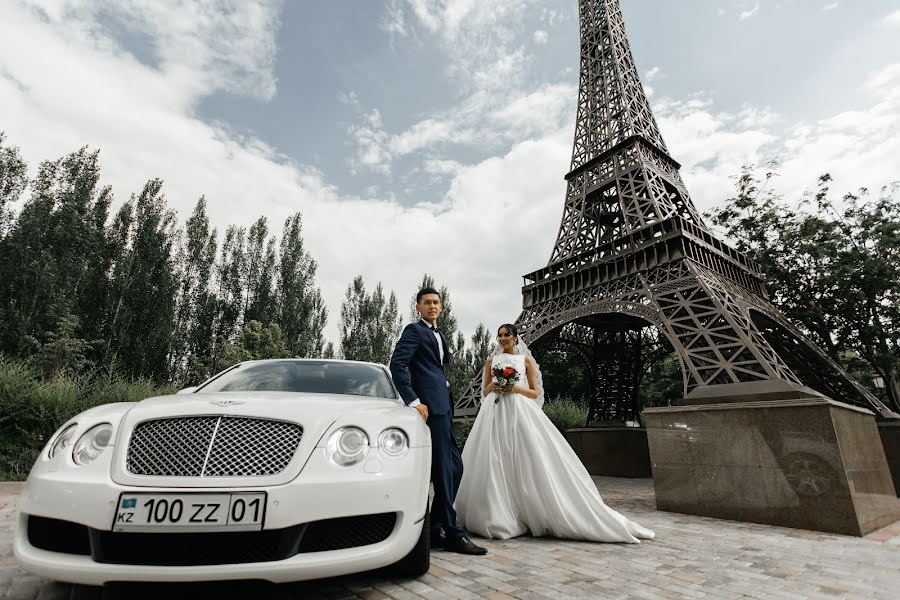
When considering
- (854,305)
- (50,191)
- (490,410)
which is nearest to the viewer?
(490,410)

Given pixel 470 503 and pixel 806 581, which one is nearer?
pixel 806 581

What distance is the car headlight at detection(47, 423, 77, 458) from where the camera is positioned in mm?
1936

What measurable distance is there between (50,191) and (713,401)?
96.4 ft

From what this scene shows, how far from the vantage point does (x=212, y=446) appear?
185cm

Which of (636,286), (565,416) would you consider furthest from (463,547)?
(565,416)

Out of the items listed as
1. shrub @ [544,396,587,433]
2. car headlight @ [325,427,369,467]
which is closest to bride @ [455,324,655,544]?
car headlight @ [325,427,369,467]

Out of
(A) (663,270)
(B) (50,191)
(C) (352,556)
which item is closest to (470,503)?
(C) (352,556)

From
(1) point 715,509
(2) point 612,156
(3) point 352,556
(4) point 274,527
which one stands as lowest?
(1) point 715,509

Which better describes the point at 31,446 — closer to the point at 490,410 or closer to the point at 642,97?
the point at 490,410

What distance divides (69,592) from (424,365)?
7.19 ft

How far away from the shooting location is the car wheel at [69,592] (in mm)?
2006

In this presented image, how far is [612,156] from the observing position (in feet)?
56.6

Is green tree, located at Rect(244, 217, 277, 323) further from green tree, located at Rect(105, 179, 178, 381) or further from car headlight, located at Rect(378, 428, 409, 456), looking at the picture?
car headlight, located at Rect(378, 428, 409, 456)

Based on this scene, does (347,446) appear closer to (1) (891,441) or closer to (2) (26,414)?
(2) (26,414)
